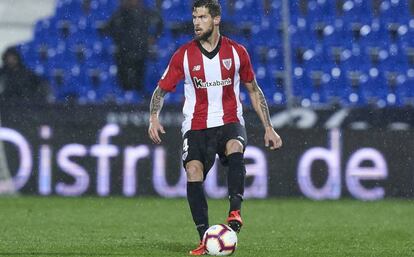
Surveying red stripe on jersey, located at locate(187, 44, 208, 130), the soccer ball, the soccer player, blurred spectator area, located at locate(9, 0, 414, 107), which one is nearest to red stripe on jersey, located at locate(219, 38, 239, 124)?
the soccer player

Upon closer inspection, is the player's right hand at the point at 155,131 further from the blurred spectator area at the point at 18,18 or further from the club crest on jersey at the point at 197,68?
the blurred spectator area at the point at 18,18

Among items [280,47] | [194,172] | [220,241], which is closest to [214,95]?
[194,172]

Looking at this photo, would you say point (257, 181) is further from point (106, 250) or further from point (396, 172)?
point (106, 250)

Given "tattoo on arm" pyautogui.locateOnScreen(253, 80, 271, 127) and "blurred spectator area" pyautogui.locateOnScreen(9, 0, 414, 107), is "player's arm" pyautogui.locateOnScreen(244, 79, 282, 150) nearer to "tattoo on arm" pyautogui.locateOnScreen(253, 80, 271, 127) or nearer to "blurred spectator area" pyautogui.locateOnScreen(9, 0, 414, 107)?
"tattoo on arm" pyautogui.locateOnScreen(253, 80, 271, 127)

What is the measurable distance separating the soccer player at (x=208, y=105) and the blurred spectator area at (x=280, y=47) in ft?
21.2

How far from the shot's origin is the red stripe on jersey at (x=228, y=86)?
760 cm

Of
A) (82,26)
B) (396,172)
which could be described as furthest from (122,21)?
(396,172)

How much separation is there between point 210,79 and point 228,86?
162 millimetres

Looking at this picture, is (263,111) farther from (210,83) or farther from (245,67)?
(210,83)

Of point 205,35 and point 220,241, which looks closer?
point 220,241

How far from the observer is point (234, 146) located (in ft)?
24.7

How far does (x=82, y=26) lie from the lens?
48.5 feet

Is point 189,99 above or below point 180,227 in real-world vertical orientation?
above

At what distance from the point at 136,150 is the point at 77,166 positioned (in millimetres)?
709
